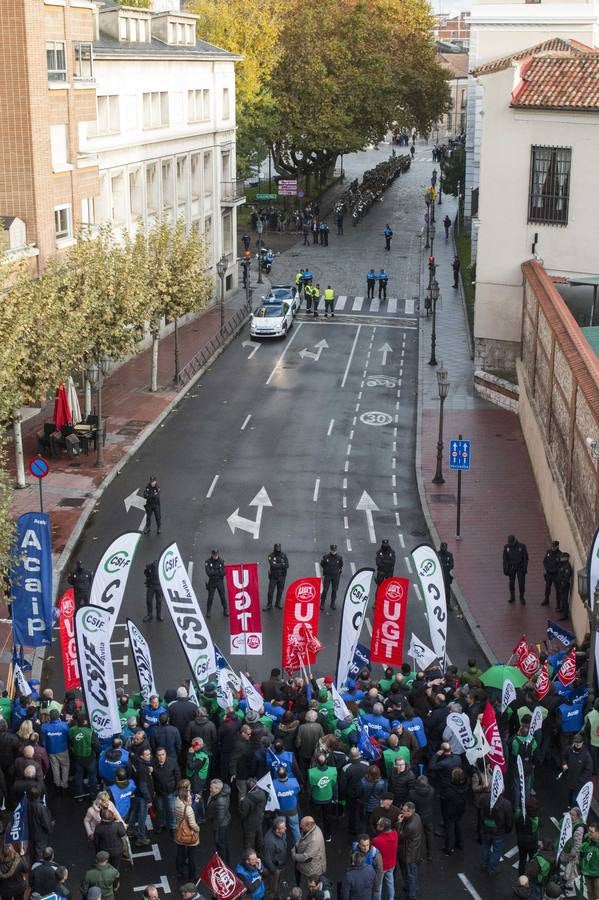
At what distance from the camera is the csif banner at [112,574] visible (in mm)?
23625

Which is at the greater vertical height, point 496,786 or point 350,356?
point 496,786

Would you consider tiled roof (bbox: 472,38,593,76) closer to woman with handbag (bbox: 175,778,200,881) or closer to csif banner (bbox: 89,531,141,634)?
csif banner (bbox: 89,531,141,634)

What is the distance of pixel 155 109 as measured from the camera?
5431cm

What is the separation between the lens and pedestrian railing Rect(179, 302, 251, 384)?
50000 millimetres

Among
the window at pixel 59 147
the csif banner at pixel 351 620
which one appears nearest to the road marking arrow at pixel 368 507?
the csif banner at pixel 351 620

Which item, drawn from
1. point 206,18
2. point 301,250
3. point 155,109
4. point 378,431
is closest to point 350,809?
point 378,431

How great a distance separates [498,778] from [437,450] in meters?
21.9

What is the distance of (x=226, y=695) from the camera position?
21.4 m

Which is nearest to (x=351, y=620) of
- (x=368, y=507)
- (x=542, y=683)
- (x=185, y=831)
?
(x=542, y=683)

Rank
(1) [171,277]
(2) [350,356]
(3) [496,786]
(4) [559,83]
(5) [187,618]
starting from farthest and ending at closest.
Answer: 1. (2) [350,356]
2. (1) [171,277]
3. (4) [559,83]
4. (5) [187,618]
5. (3) [496,786]

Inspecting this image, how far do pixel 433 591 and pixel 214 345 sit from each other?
3127 cm

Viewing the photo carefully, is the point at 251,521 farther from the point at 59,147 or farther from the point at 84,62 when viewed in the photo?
the point at 84,62

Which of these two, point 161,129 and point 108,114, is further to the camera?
point 161,129

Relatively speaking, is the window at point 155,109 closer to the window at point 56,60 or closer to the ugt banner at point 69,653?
the window at point 56,60
